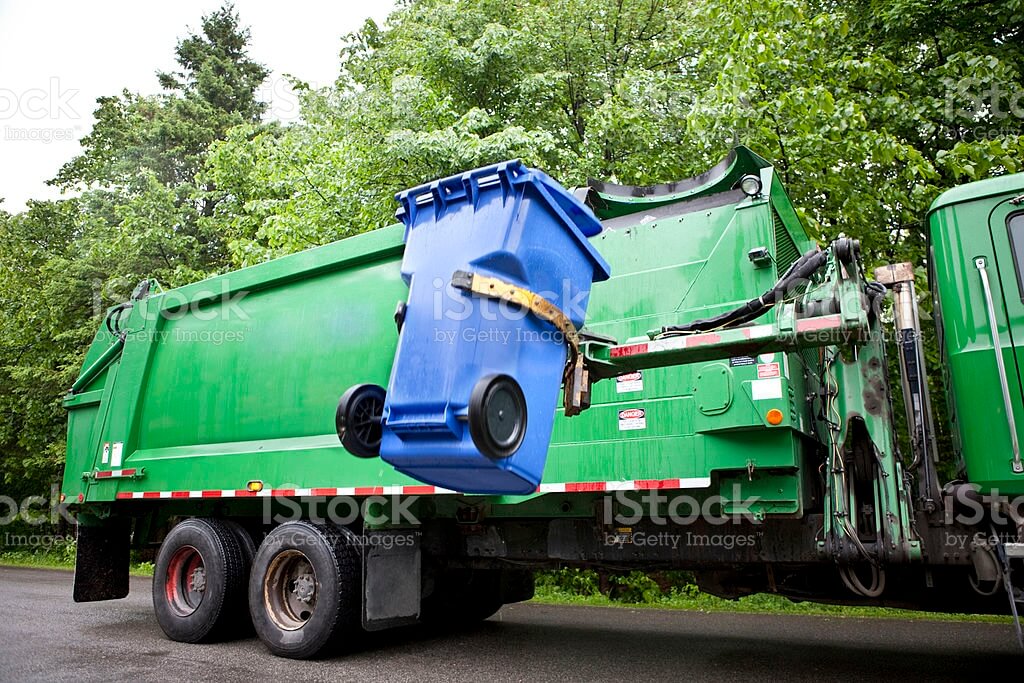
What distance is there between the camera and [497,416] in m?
2.84

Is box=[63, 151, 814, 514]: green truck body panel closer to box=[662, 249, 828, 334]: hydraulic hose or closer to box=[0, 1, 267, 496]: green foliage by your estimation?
box=[662, 249, 828, 334]: hydraulic hose

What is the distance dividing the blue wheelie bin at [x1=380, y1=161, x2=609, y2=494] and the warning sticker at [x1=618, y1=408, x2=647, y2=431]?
129cm

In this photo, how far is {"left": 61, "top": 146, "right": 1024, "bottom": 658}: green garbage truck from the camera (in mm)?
3377

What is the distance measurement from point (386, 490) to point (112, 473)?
3024 millimetres

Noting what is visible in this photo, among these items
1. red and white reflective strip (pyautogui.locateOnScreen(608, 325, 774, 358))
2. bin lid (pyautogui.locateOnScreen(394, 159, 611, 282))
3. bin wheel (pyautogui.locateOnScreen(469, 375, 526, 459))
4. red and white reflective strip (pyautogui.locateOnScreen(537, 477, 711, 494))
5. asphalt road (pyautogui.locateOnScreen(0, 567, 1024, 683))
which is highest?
bin lid (pyautogui.locateOnScreen(394, 159, 611, 282))

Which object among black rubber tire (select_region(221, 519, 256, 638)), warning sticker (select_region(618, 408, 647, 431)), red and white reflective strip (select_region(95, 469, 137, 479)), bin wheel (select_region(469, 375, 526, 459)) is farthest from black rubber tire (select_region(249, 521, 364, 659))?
bin wheel (select_region(469, 375, 526, 459))

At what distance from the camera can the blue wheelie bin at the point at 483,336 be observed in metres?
2.85

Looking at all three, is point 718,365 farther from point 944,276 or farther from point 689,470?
point 944,276

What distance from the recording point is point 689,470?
13.9ft

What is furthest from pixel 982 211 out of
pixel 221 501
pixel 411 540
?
pixel 221 501

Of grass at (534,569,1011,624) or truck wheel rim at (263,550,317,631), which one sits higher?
truck wheel rim at (263,550,317,631)

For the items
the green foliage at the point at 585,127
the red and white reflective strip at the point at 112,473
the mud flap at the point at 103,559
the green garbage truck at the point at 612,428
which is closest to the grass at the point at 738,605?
the green foliage at the point at 585,127

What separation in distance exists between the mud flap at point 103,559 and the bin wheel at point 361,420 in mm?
4825

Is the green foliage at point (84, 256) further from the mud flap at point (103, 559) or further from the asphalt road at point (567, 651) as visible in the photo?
the asphalt road at point (567, 651)
